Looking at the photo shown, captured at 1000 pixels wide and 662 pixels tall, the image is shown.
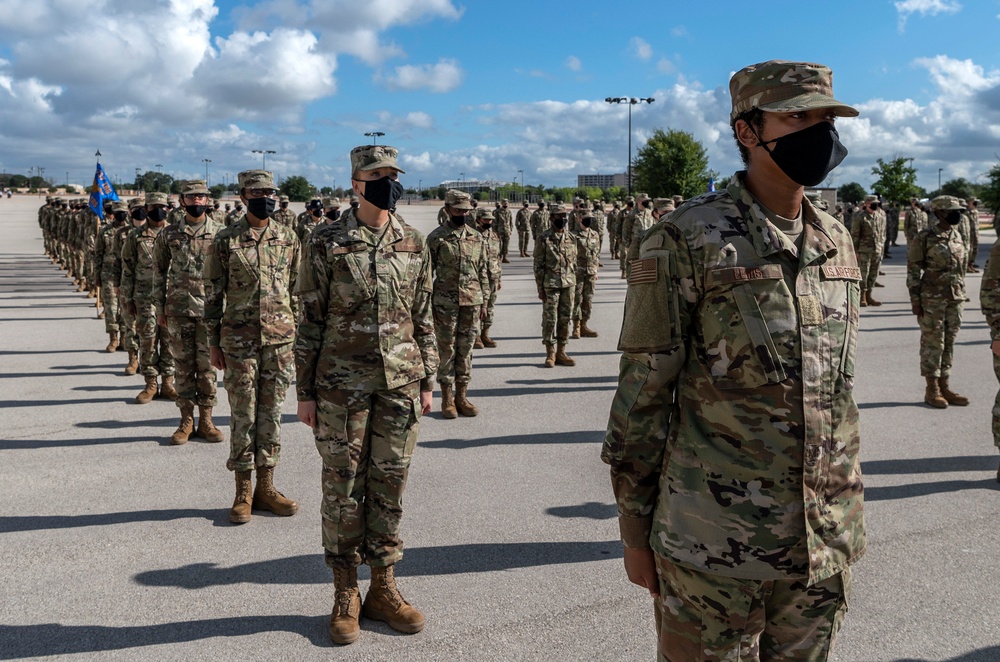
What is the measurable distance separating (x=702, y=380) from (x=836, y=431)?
0.41m

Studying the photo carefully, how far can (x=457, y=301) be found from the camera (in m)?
8.22

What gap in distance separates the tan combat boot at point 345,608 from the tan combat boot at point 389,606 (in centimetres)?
10

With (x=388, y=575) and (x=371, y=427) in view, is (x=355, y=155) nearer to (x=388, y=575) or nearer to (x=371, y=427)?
(x=371, y=427)

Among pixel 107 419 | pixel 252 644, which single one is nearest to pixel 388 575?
pixel 252 644

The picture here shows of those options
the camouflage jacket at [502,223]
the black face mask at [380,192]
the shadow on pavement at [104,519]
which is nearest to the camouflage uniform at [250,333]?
the shadow on pavement at [104,519]

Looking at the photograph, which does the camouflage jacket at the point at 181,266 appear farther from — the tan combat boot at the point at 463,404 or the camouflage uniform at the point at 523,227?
the camouflage uniform at the point at 523,227

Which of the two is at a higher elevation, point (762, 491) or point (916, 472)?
point (762, 491)

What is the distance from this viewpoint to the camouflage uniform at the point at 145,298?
28.6 feet

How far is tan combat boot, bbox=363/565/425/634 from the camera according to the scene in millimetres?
3775

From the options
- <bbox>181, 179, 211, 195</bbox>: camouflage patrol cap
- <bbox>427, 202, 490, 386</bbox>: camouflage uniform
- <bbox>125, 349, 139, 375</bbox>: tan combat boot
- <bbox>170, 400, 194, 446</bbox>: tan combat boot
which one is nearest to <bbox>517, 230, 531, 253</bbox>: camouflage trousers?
<bbox>125, 349, 139, 375</bbox>: tan combat boot

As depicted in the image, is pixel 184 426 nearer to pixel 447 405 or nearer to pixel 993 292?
pixel 447 405

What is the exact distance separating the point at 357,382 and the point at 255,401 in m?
1.87

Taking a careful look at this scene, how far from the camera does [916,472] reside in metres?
6.05

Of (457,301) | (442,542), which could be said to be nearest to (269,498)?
(442,542)
